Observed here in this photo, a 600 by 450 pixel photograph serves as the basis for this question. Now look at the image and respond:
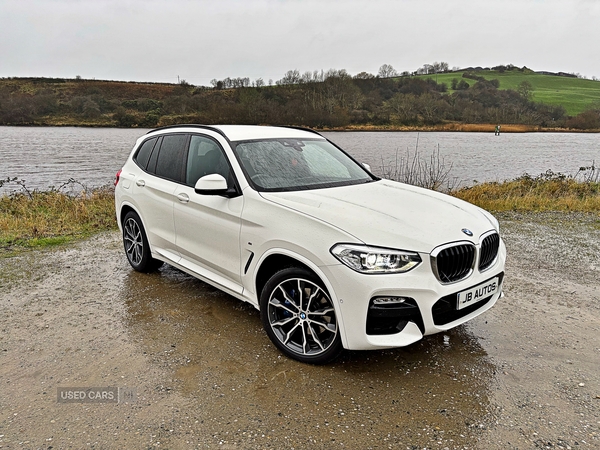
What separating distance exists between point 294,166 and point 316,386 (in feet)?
6.62

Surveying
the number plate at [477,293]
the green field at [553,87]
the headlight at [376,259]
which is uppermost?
the green field at [553,87]

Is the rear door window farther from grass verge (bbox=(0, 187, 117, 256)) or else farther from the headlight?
grass verge (bbox=(0, 187, 117, 256))

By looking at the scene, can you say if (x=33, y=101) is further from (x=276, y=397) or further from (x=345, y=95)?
(x=276, y=397)

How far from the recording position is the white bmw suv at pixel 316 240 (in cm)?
297

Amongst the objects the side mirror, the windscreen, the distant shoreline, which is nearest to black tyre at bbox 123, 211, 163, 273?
the side mirror

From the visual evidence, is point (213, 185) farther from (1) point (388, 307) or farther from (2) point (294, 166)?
(1) point (388, 307)

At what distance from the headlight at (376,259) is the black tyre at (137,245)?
3.09m

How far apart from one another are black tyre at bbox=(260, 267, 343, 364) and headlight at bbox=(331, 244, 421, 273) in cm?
33

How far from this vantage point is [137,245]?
5477 mm

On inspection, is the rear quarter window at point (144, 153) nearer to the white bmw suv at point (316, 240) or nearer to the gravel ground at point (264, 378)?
the white bmw suv at point (316, 240)

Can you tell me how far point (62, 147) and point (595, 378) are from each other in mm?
45111

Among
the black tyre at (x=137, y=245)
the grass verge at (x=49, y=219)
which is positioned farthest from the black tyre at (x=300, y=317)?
the grass verge at (x=49, y=219)

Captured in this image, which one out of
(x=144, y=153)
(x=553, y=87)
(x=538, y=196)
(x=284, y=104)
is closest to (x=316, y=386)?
(x=144, y=153)

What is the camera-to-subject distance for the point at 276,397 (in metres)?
3.00
